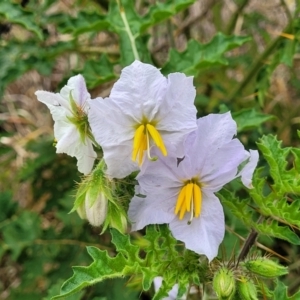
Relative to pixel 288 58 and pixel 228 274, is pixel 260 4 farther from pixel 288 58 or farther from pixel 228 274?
pixel 228 274

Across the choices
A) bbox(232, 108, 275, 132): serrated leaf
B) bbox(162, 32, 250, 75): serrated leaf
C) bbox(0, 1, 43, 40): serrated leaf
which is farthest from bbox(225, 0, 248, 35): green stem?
bbox(0, 1, 43, 40): serrated leaf

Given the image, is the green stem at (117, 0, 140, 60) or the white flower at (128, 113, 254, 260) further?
the green stem at (117, 0, 140, 60)

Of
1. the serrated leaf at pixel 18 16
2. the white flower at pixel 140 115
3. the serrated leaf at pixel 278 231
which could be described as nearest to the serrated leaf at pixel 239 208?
the serrated leaf at pixel 278 231

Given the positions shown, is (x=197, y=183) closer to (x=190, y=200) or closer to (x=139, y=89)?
(x=190, y=200)

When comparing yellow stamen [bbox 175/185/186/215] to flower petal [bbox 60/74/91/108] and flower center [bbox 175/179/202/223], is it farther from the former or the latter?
flower petal [bbox 60/74/91/108]

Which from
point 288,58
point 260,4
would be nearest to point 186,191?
point 288,58

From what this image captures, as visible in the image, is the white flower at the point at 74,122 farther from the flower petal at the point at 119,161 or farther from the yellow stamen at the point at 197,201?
the yellow stamen at the point at 197,201
